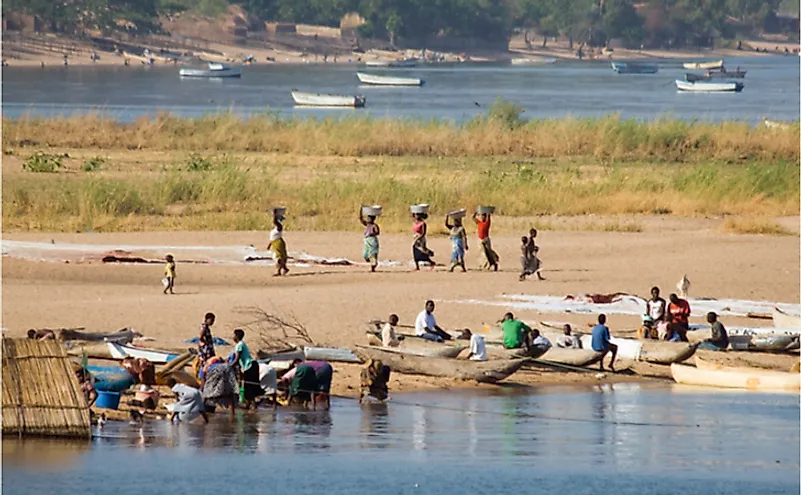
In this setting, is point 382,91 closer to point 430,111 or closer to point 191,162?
point 430,111

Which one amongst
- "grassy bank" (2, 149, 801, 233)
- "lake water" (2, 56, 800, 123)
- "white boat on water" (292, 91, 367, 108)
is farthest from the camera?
"white boat on water" (292, 91, 367, 108)

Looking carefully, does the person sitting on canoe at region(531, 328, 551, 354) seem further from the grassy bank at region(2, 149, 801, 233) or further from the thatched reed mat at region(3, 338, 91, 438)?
the grassy bank at region(2, 149, 801, 233)

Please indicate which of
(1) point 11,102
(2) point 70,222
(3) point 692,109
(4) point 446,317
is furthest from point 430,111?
(4) point 446,317

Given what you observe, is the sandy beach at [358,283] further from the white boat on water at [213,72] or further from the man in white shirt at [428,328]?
the white boat on water at [213,72]

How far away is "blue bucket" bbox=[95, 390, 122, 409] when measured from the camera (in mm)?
19237

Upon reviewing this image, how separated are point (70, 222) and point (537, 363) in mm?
16097

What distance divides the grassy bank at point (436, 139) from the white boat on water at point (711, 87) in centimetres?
6377

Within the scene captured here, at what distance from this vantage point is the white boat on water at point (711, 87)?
382 ft

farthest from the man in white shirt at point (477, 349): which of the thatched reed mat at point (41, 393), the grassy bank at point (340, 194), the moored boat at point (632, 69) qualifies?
the moored boat at point (632, 69)

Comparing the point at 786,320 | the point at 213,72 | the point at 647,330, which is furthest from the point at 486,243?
the point at 213,72

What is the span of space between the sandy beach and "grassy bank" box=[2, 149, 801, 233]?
7.40 ft

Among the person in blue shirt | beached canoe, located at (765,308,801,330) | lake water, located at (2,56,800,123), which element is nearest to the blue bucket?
the person in blue shirt

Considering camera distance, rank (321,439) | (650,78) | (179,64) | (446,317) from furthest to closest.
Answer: (179,64) < (650,78) < (446,317) < (321,439)

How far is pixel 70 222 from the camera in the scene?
34938mm
